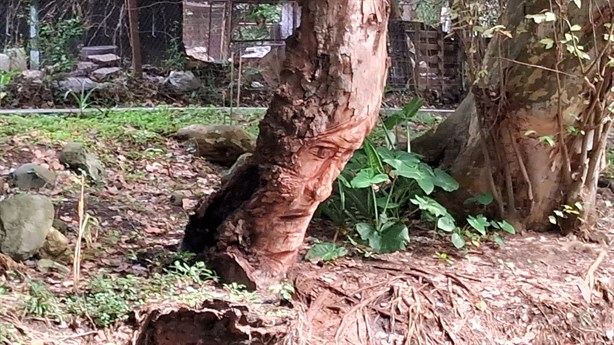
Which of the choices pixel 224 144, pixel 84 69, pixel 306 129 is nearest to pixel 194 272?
pixel 306 129

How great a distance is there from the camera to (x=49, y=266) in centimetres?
308

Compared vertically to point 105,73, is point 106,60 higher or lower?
higher

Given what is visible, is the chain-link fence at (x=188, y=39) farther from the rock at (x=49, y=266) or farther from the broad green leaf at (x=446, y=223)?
the rock at (x=49, y=266)

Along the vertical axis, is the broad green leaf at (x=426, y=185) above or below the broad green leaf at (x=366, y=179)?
below

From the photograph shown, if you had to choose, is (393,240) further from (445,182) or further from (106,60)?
(106,60)

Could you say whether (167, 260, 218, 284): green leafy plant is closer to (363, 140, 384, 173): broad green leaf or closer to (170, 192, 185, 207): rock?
(363, 140, 384, 173): broad green leaf

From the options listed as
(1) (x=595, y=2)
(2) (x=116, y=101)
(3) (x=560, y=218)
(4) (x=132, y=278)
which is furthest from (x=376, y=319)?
(2) (x=116, y=101)

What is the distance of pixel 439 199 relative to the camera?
3910 millimetres

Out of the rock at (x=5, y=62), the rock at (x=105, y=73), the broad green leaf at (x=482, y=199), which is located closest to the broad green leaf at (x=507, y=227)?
the broad green leaf at (x=482, y=199)

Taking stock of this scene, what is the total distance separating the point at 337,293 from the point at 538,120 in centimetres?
135

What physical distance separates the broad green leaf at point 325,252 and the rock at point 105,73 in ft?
18.9

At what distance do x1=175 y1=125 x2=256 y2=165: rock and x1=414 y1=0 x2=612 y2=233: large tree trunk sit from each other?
2.09 meters

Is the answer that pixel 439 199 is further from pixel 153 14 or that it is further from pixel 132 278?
pixel 153 14

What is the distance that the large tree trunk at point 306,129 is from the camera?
2729mm
